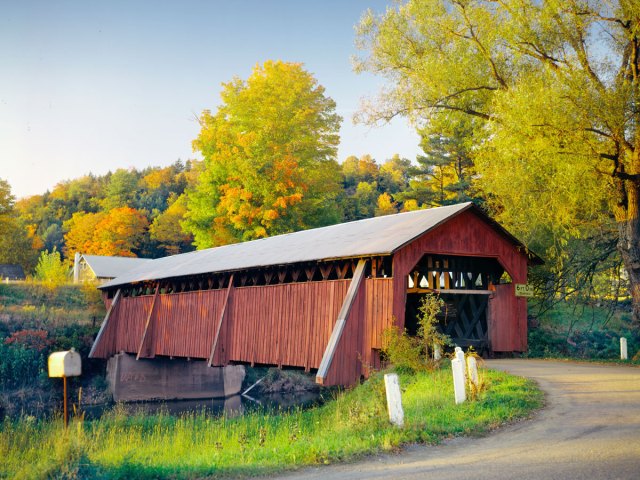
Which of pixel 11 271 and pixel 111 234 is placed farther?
pixel 111 234

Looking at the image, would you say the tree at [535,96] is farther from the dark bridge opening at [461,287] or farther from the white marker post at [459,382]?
the white marker post at [459,382]

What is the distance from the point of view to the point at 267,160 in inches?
1304

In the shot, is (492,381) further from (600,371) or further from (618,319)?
(618,319)

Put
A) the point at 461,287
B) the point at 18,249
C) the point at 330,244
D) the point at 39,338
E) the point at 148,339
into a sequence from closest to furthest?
1. the point at 330,244
2. the point at 461,287
3. the point at 148,339
4. the point at 39,338
5. the point at 18,249

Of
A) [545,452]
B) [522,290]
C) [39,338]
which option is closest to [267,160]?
[39,338]

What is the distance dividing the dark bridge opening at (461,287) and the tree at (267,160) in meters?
14.3

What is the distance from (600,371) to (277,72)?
26645mm

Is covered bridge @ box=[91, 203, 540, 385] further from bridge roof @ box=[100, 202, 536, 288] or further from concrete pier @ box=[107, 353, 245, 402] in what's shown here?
concrete pier @ box=[107, 353, 245, 402]

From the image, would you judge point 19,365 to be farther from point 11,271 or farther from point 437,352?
point 11,271

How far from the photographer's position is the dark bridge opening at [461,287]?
18031 millimetres

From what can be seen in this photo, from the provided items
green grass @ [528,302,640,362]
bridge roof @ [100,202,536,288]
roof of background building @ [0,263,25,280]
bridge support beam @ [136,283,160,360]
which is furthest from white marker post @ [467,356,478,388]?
roof of background building @ [0,263,25,280]

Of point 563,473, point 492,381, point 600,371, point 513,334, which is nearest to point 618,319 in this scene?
point 513,334

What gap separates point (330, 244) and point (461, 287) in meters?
4.32

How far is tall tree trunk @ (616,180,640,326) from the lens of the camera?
53.2 ft
